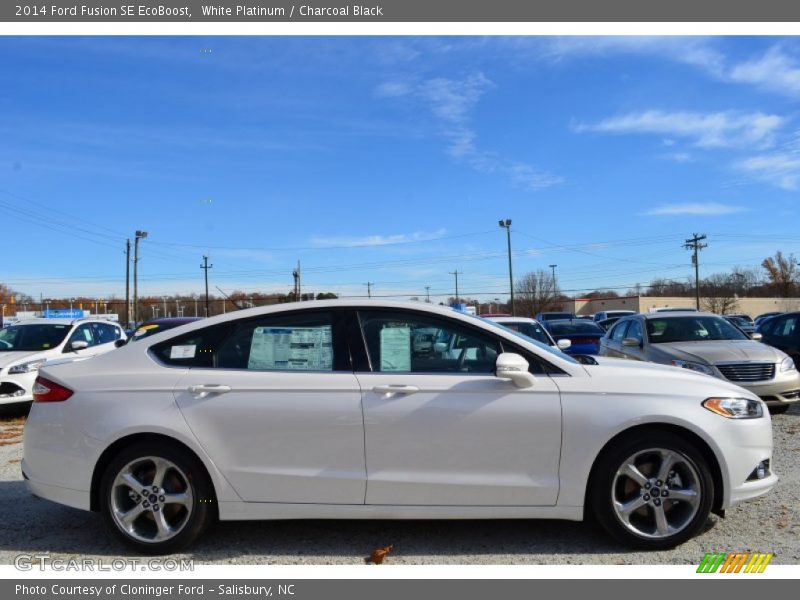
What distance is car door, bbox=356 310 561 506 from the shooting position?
3844mm

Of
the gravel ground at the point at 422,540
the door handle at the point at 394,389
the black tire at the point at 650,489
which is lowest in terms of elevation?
the gravel ground at the point at 422,540

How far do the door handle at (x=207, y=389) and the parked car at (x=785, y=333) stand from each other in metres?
10.9

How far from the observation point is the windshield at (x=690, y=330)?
9.49 m

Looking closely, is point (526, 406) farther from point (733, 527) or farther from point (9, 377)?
point (9, 377)

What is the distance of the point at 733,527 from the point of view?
4305 millimetres

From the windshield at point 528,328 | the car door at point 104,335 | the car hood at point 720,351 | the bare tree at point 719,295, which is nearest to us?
the car hood at point 720,351

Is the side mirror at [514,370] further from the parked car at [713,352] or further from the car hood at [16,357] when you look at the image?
the car hood at [16,357]

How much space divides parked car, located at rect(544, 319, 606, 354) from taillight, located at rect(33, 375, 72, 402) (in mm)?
13574

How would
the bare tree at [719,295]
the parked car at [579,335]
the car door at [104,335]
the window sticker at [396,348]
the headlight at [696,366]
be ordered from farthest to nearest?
the bare tree at [719,295], the parked car at [579,335], the car door at [104,335], the headlight at [696,366], the window sticker at [396,348]

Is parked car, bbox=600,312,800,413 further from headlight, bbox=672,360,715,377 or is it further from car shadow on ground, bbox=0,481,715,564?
car shadow on ground, bbox=0,481,715,564

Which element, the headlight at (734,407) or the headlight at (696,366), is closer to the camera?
the headlight at (734,407)

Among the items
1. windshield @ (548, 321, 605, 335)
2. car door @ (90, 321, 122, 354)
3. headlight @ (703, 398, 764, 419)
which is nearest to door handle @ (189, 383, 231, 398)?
headlight @ (703, 398, 764, 419)

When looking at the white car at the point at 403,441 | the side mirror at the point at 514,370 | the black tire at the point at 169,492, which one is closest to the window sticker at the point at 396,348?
the white car at the point at 403,441
